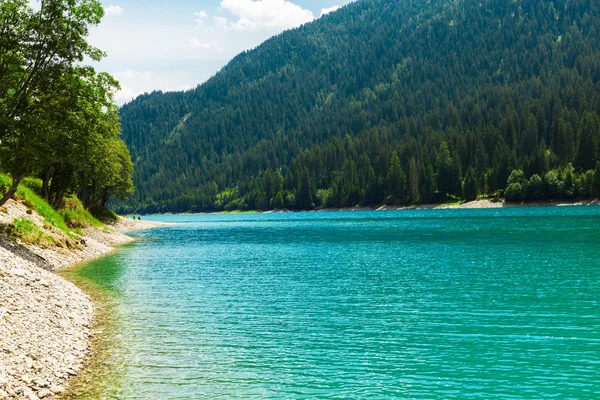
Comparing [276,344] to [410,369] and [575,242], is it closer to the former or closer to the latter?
[410,369]

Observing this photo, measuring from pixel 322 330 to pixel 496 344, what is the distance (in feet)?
24.1

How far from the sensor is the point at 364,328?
2338cm

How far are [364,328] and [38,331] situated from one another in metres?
13.5

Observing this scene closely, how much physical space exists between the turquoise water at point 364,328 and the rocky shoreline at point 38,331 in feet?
6.48

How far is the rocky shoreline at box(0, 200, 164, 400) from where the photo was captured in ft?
50.5

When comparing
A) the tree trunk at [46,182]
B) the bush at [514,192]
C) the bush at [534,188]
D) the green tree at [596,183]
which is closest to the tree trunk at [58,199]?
the tree trunk at [46,182]

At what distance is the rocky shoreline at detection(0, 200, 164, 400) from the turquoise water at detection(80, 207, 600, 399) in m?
1.98

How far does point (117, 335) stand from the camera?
872 inches

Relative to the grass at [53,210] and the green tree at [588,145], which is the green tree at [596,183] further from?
the grass at [53,210]

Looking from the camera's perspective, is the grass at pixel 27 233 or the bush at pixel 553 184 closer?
the grass at pixel 27 233

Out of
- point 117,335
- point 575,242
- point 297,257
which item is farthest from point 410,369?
point 575,242

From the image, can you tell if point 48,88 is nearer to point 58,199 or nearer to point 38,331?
point 38,331

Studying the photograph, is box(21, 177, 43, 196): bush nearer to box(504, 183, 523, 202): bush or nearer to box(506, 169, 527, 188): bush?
box(504, 183, 523, 202): bush

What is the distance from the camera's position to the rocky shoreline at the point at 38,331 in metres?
15.4
